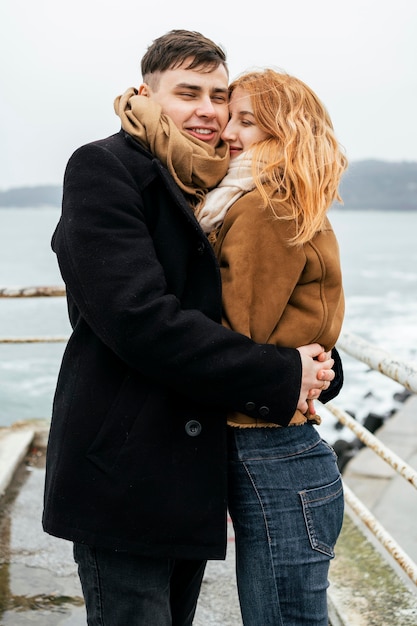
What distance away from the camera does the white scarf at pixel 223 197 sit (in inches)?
75.2

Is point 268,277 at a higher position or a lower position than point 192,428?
higher

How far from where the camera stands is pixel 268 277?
1846mm

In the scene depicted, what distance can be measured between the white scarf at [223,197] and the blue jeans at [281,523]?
53 centimetres

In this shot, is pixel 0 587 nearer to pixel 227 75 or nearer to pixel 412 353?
pixel 227 75

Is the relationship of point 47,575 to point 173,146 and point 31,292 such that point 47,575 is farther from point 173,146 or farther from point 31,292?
point 173,146

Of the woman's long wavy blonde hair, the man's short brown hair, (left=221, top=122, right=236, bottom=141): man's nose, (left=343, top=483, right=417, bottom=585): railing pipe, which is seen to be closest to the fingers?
the woman's long wavy blonde hair

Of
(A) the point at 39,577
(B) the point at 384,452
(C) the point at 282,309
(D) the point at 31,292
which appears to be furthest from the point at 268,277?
(D) the point at 31,292

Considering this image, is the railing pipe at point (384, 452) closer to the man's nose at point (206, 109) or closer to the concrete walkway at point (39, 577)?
the concrete walkway at point (39, 577)

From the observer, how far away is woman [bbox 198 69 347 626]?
6.06ft

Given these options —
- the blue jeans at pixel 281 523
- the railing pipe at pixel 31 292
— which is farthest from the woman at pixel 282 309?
the railing pipe at pixel 31 292

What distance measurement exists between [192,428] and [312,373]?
337mm

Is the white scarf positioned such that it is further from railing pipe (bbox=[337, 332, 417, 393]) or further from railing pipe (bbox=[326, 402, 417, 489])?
railing pipe (bbox=[326, 402, 417, 489])

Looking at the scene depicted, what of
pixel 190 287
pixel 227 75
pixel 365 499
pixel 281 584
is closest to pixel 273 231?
pixel 190 287

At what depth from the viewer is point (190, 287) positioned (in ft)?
6.14
